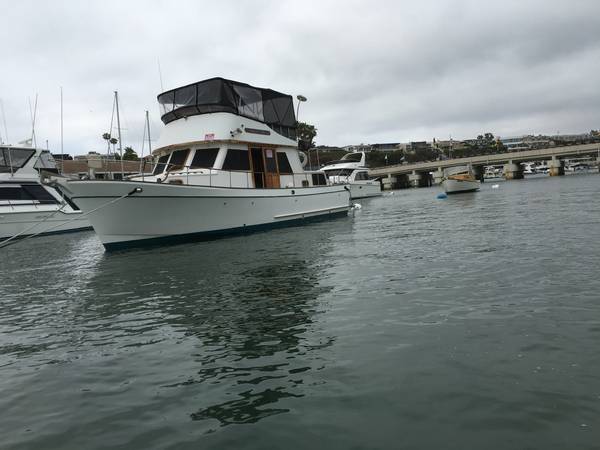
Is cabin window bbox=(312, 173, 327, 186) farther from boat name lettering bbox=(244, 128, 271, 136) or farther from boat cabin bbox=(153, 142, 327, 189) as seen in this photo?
boat name lettering bbox=(244, 128, 271, 136)

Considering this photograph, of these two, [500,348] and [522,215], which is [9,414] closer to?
[500,348]

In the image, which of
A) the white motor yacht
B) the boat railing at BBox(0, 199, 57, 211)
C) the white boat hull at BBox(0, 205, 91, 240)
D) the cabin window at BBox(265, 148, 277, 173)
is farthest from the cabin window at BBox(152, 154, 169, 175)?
the boat railing at BBox(0, 199, 57, 211)

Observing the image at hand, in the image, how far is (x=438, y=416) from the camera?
11.3ft

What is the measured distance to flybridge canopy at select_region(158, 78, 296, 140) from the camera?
57.2ft

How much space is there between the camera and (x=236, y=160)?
58.5 ft

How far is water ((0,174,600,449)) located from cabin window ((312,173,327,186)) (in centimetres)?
1303

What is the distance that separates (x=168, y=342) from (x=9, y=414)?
187 centimetres


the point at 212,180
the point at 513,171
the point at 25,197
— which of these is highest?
the point at 513,171

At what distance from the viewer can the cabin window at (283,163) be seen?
66.2ft

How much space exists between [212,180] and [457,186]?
30.2 m

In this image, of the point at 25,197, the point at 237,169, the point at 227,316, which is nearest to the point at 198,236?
the point at 237,169

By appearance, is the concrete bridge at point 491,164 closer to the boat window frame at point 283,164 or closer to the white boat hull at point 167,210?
the boat window frame at point 283,164

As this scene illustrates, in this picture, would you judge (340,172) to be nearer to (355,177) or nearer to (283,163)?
(355,177)

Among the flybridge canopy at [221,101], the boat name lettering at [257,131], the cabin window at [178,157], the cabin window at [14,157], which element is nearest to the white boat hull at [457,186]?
the flybridge canopy at [221,101]
